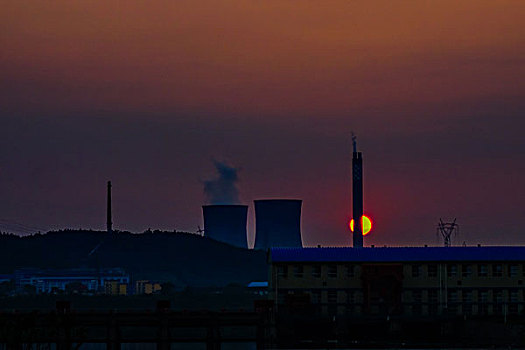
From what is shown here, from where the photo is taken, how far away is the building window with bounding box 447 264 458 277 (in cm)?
10804

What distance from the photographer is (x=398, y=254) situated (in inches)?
4368

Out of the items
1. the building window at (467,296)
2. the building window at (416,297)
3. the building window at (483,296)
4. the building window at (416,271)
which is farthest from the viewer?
the building window at (416,271)

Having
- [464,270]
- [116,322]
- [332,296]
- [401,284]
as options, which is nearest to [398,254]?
[401,284]

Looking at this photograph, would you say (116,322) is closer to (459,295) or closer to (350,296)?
(350,296)

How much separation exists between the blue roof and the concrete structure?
0.10 meters

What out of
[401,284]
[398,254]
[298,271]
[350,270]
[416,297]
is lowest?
[416,297]

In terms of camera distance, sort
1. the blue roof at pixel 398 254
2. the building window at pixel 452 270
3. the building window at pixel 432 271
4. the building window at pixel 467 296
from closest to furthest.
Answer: the building window at pixel 467 296 → the building window at pixel 452 270 → the building window at pixel 432 271 → the blue roof at pixel 398 254

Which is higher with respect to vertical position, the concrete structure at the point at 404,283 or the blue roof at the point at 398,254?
the blue roof at the point at 398,254

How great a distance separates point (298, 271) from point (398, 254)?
31.2 ft

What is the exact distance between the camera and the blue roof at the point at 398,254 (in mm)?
108938

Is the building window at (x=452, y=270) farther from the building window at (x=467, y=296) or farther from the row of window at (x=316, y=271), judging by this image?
the row of window at (x=316, y=271)

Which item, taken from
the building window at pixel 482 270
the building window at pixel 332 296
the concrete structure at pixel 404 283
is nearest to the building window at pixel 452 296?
the concrete structure at pixel 404 283

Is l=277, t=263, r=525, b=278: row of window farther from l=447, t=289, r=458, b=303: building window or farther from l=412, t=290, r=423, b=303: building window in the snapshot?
l=412, t=290, r=423, b=303: building window

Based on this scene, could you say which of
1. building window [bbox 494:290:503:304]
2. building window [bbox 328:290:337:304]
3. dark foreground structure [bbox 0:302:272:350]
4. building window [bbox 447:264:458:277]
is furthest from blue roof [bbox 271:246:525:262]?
dark foreground structure [bbox 0:302:272:350]
